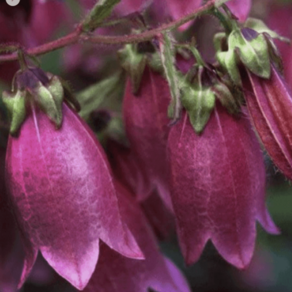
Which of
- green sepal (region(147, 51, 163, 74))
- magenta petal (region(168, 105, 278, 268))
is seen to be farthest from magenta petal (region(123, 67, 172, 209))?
magenta petal (region(168, 105, 278, 268))

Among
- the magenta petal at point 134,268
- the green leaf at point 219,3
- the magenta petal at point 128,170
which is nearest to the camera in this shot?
the green leaf at point 219,3

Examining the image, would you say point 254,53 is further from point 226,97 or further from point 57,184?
point 57,184

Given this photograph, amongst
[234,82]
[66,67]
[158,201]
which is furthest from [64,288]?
[234,82]

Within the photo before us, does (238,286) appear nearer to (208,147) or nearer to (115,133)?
(115,133)

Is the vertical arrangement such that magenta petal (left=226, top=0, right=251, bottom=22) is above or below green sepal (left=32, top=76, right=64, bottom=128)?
below

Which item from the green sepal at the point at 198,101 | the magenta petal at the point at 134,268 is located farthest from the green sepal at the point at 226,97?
the magenta petal at the point at 134,268

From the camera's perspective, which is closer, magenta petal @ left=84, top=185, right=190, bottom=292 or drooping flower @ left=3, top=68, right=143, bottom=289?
drooping flower @ left=3, top=68, right=143, bottom=289

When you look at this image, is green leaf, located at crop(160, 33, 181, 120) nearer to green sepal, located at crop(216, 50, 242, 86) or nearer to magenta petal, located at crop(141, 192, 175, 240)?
green sepal, located at crop(216, 50, 242, 86)

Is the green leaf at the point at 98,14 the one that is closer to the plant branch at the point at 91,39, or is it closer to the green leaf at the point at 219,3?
the plant branch at the point at 91,39

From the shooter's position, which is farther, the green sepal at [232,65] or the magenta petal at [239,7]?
the magenta petal at [239,7]
